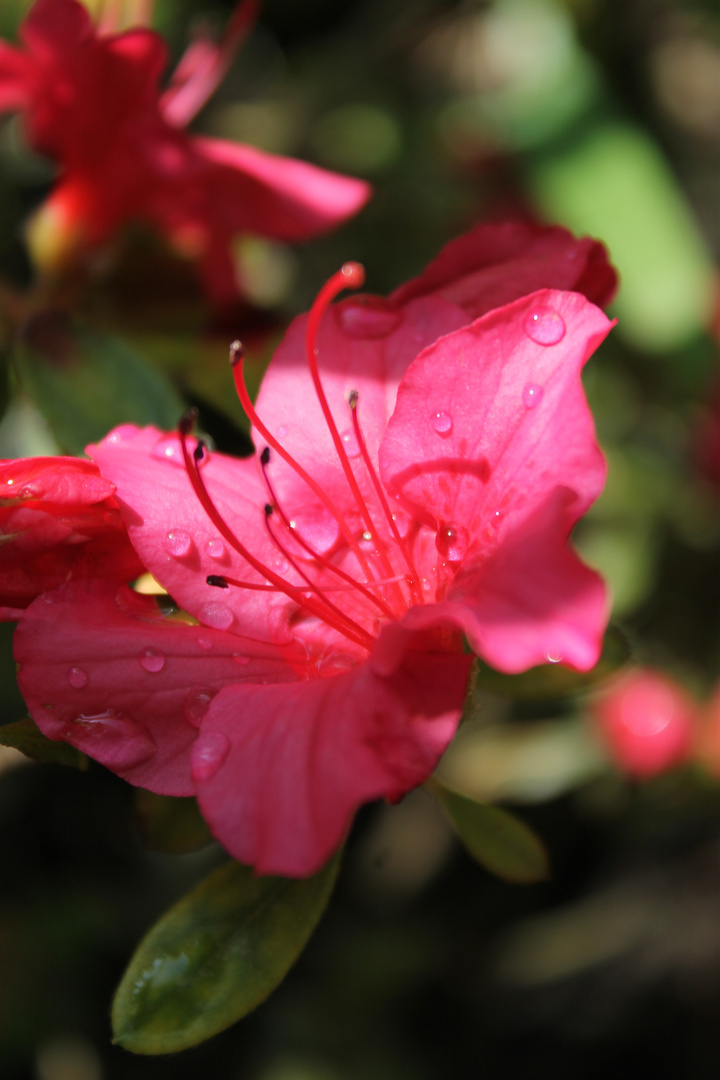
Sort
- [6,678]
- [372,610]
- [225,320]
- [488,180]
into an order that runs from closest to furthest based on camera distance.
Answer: [372,610]
[225,320]
[6,678]
[488,180]

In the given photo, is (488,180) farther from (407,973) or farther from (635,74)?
(407,973)

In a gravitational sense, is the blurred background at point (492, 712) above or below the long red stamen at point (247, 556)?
below

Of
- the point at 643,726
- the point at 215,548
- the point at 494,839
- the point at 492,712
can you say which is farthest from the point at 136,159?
the point at 492,712

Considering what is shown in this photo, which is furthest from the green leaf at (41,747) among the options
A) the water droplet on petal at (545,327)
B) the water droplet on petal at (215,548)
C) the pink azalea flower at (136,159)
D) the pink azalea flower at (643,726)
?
the pink azalea flower at (643,726)

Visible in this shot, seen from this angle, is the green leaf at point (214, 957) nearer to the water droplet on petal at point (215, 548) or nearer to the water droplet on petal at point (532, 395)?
the water droplet on petal at point (215, 548)

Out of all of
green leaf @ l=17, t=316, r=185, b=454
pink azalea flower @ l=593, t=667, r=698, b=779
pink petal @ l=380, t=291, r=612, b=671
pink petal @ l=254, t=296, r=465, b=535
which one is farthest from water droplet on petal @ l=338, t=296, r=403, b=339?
pink azalea flower @ l=593, t=667, r=698, b=779

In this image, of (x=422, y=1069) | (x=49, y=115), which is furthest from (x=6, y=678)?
(x=422, y=1069)

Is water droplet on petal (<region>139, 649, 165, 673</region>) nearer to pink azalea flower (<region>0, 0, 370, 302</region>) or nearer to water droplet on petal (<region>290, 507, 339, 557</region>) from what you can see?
water droplet on petal (<region>290, 507, 339, 557</region>)
